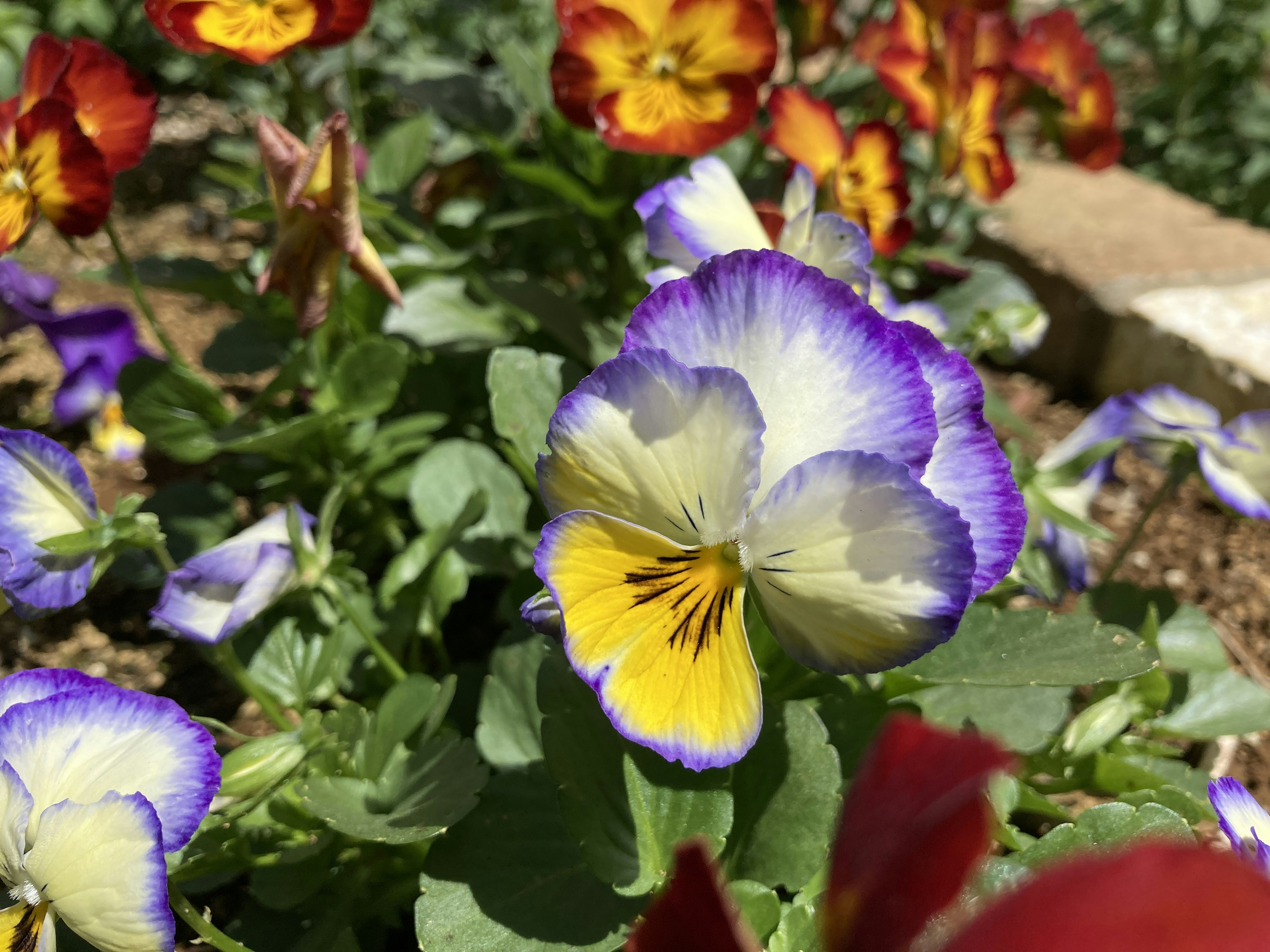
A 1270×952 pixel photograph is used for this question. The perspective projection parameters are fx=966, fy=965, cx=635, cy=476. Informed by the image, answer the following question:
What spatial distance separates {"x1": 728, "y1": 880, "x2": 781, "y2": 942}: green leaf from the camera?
0.58m

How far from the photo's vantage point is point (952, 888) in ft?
0.75

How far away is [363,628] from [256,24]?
55 centimetres

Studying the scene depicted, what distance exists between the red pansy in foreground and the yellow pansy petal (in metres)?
0.20

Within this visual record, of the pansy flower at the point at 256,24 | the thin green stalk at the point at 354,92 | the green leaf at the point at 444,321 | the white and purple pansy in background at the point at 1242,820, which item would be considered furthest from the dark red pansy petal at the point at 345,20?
the white and purple pansy in background at the point at 1242,820

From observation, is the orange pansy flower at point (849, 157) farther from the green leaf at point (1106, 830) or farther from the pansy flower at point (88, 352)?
the pansy flower at point (88, 352)

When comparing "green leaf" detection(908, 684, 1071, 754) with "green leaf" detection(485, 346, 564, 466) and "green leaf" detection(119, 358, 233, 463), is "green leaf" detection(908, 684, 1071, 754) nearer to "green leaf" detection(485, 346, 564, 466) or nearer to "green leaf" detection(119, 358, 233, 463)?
"green leaf" detection(485, 346, 564, 466)

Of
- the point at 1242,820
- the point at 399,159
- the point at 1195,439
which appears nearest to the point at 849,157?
the point at 1195,439

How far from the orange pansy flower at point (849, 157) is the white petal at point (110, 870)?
2.79ft

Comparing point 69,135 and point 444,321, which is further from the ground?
point 69,135

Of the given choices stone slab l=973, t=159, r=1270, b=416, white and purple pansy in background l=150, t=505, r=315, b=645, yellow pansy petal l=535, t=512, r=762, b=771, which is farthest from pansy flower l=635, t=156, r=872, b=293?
stone slab l=973, t=159, r=1270, b=416

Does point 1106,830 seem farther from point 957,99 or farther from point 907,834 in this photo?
point 957,99

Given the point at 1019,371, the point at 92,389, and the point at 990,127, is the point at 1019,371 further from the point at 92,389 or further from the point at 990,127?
the point at 92,389

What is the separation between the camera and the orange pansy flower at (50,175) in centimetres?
74

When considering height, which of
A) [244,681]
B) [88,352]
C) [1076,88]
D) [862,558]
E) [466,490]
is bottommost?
[88,352]
